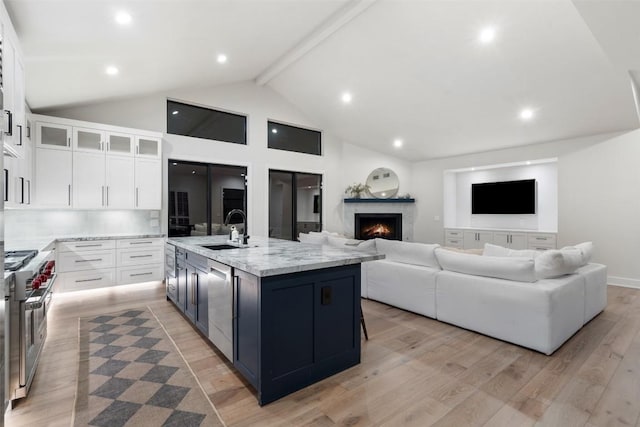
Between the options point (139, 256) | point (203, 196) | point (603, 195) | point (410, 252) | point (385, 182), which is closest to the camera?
point (410, 252)

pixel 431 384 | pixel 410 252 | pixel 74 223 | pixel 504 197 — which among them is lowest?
pixel 431 384

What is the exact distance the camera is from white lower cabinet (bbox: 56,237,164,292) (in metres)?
4.38

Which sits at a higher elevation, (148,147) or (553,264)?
(148,147)

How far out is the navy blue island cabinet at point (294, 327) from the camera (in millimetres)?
2035

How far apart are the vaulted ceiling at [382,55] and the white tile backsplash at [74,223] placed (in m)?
1.55

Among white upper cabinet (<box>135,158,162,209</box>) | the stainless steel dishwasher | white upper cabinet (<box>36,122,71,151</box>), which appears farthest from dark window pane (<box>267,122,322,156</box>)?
the stainless steel dishwasher

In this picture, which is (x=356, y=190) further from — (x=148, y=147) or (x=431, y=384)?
(x=431, y=384)

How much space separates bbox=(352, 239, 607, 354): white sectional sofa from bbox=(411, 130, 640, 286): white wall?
2.12 metres

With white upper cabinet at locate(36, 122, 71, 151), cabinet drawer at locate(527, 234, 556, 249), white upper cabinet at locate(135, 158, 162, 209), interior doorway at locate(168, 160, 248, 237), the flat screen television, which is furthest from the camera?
the flat screen television

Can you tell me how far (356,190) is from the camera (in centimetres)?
792

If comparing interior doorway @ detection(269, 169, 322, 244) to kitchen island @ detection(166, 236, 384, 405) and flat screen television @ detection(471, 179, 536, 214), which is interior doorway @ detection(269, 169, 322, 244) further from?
kitchen island @ detection(166, 236, 384, 405)

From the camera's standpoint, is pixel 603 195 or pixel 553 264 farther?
pixel 603 195

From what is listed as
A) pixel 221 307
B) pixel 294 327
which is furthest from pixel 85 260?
pixel 294 327

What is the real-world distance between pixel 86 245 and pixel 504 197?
8047mm
